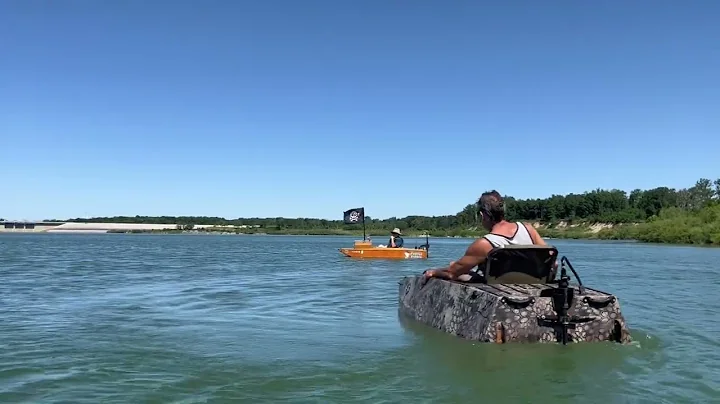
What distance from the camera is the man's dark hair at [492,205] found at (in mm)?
8492

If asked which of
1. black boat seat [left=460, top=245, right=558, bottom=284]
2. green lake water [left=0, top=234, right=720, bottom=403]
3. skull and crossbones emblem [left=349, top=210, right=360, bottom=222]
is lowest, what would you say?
Answer: green lake water [left=0, top=234, right=720, bottom=403]

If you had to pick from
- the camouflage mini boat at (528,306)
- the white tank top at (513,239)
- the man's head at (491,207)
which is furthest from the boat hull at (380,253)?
the white tank top at (513,239)

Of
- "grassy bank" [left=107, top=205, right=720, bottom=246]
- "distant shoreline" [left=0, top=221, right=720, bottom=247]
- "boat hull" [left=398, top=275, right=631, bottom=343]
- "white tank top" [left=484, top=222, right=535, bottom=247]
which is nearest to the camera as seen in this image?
"boat hull" [left=398, top=275, right=631, bottom=343]

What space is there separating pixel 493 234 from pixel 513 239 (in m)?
0.27

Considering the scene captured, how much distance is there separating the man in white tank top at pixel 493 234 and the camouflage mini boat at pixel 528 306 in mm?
135

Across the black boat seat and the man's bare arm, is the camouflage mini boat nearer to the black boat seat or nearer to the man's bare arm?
the black boat seat

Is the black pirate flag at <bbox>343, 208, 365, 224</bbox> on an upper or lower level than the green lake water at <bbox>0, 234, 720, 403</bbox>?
upper

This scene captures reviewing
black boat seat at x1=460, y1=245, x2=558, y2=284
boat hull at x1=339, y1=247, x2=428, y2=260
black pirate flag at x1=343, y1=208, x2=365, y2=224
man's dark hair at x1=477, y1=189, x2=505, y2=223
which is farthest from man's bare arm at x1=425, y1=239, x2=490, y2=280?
black pirate flag at x1=343, y1=208, x2=365, y2=224

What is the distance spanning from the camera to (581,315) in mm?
7656

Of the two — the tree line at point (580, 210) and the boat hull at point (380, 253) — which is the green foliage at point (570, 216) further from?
the boat hull at point (380, 253)

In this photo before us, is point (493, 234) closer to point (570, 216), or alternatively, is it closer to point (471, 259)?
point (471, 259)

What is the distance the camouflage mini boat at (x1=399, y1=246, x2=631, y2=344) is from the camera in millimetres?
7469

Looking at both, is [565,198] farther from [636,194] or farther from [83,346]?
[83,346]

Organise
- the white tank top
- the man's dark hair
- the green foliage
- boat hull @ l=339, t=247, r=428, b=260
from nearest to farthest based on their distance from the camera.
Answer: the white tank top < the man's dark hair < boat hull @ l=339, t=247, r=428, b=260 < the green foliage
